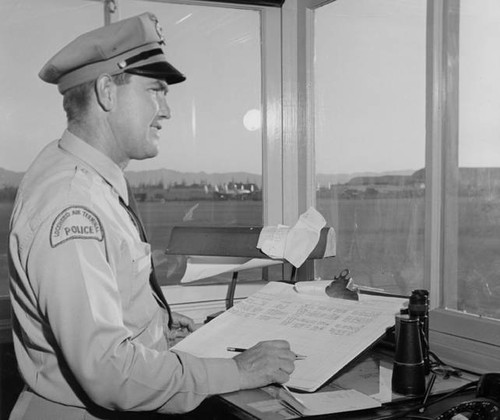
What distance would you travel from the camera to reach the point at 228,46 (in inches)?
97.6

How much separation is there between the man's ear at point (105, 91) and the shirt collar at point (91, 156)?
9cm

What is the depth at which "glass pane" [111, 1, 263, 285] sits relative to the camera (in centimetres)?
238

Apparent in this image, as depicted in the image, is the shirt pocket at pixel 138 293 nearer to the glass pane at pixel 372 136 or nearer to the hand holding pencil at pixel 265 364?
the hand holding pencil at pixel 265 364

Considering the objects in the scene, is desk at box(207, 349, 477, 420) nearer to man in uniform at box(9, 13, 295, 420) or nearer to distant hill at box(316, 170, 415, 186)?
man in uniform at box(9, 13, 295, 420)

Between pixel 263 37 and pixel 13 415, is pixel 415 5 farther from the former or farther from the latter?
pixel 13 415

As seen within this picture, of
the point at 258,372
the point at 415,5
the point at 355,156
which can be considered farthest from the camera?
the point at 355,156

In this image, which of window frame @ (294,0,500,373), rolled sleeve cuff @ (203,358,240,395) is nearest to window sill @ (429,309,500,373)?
window frame @ (294,0,500,373)

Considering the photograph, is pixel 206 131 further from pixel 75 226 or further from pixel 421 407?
pixel 421 407

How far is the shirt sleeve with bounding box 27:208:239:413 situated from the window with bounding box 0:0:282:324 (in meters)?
0.99

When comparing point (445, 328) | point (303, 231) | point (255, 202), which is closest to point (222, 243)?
point (303, 231)

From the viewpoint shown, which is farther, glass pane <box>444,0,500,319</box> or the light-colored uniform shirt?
glass pane <box>444,0,500,319</box>

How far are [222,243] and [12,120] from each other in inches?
30.6

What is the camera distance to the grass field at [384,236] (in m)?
1.86

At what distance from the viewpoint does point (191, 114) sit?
2.42 metres
